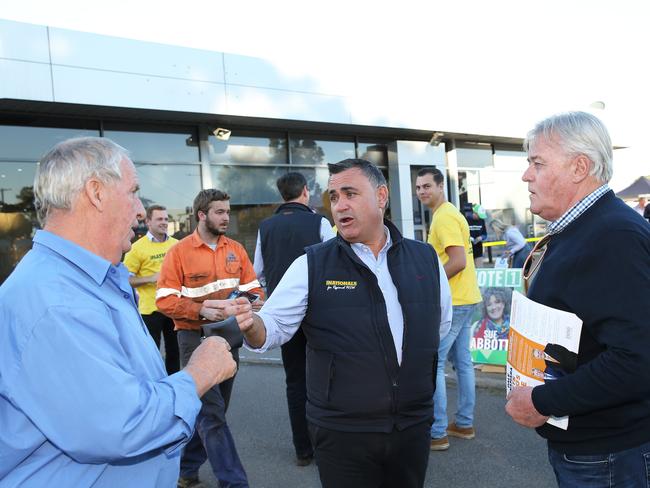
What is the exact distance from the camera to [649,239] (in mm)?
1802

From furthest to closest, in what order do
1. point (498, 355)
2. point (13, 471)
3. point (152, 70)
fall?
point (152, 70) → point (498, 355) → point (13, 471)

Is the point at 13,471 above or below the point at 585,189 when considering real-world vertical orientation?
below

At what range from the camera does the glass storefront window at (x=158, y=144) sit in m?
11.3

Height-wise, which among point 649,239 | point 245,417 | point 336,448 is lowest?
point 245,417

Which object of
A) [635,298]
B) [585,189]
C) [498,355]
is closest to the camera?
[635,298]

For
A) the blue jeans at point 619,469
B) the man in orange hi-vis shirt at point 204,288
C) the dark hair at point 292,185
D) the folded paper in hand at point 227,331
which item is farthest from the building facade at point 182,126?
the blue jeans at point 619,469

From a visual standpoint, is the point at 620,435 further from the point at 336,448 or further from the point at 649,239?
the point at 336,448

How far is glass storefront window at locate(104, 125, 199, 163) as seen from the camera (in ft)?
37.2

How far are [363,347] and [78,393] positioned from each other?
4.34ft

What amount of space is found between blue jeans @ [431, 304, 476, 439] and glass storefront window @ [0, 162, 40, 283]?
908cm

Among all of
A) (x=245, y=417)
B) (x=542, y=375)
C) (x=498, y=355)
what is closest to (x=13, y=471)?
(x=542, y=375)

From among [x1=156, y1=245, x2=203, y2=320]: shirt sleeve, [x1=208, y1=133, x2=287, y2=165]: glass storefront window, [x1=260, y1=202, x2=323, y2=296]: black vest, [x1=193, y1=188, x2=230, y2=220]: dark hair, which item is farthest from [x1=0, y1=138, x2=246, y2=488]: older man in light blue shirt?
[x1=208, y1=133, x2=287, y2=165]: glass storefront window

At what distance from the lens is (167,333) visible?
227 inches

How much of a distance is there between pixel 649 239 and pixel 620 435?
0.71 metres
